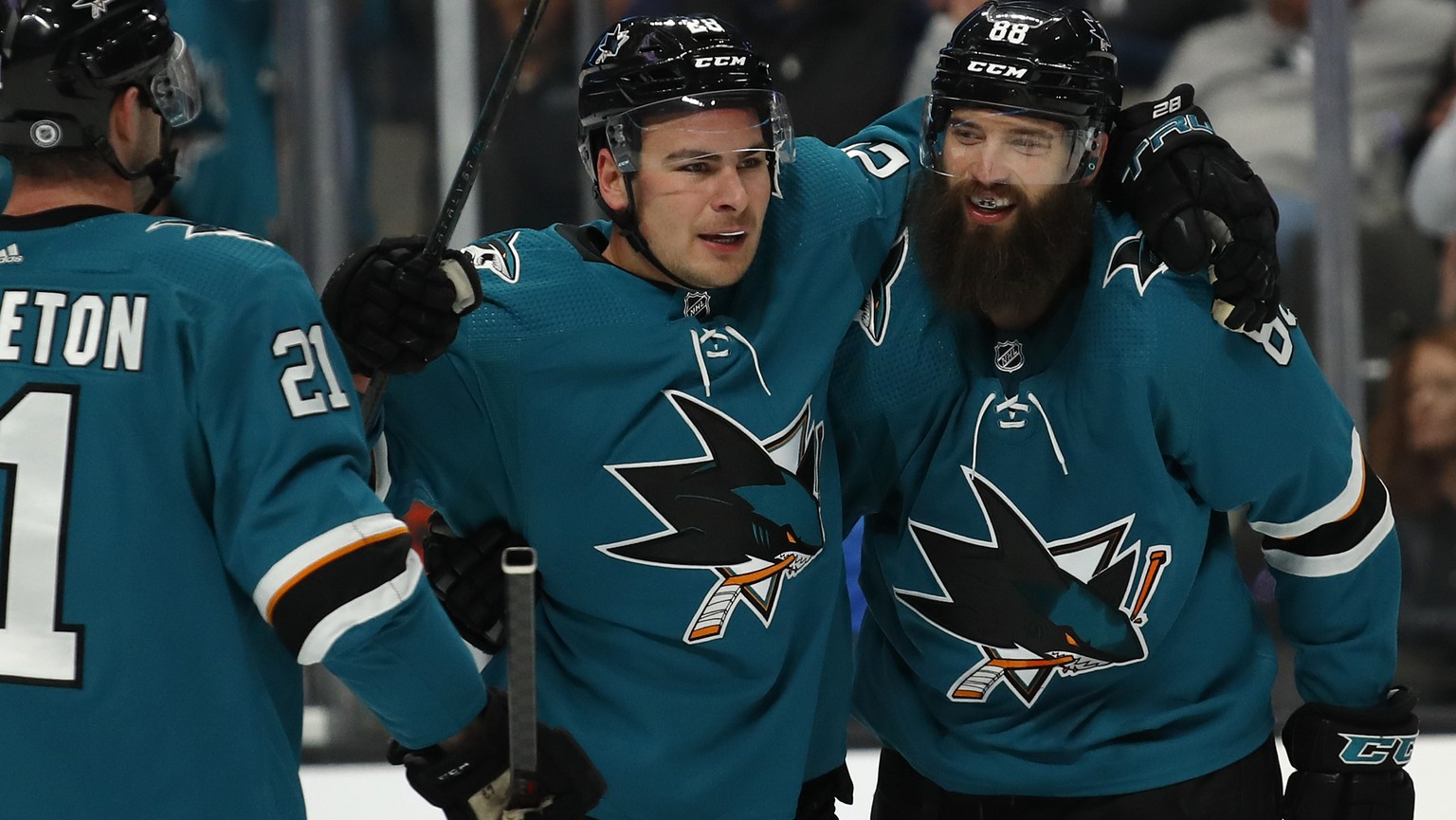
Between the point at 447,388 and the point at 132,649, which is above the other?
the point at 447,388

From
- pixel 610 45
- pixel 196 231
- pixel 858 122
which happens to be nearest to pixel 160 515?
pixel 196 231

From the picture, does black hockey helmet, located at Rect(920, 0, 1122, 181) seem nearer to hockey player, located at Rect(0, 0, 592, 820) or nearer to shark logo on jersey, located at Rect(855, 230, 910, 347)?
shark logo on jersey, located at Rect(855, 230, 910, 347)

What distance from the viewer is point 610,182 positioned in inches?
87.1

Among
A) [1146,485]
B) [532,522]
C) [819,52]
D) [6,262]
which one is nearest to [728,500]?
[532,522]

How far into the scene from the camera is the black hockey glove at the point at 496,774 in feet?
6.04

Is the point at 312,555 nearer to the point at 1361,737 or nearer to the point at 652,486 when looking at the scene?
the point at 652,486

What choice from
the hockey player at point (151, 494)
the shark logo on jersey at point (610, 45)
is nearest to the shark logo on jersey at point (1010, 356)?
the shark logo on jersey at point (610, 45)

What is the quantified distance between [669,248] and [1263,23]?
286cm

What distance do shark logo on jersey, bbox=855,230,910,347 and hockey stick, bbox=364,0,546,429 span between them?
56 centimetres

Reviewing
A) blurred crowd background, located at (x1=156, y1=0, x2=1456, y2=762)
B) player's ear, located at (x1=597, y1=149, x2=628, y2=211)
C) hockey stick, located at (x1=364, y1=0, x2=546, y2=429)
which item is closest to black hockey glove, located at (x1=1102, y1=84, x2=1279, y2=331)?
player's ear, located at (x1=597, y1=149, x2=628, y2=211)

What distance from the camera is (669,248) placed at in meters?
2.13

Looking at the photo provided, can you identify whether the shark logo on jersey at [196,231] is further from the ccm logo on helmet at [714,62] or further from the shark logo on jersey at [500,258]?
the ccm logo on helmet at [714,62]

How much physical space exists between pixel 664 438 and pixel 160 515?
24.9 inches

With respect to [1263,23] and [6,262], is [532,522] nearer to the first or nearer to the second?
[6,262]
